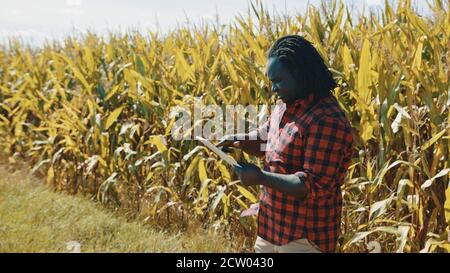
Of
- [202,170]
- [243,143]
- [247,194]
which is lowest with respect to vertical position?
[247,194]

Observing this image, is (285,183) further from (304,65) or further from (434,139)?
(434,139)

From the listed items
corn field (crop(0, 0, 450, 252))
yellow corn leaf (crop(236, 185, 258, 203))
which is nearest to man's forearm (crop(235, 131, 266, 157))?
corn field (crop(0, 0, 450, 252))

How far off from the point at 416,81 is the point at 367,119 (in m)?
0.29

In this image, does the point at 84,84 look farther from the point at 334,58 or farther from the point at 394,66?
the point at 394,66

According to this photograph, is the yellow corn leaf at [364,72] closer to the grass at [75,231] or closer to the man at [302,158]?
the man at [302,158]

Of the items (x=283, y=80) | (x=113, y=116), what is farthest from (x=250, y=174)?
(x=113, y=116)

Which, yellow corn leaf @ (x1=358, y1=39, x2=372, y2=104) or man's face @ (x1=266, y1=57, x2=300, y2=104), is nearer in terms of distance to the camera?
man's face @ (x1=266, y1=57, x2=300, y2=104)

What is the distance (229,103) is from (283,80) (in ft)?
5.17

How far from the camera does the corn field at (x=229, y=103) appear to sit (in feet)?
8.74

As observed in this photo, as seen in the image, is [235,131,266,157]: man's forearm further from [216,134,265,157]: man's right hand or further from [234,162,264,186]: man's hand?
[234,162,264,186]: man's hand

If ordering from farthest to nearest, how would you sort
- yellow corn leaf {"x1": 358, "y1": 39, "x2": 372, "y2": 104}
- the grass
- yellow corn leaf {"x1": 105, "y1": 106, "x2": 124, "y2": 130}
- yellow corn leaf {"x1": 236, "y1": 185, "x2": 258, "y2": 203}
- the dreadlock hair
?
yellow corn leaf {"x1": 105, "y1": 106, "x2": 124, "y2": 130}
the grass
yellow corn leaf {"x1": 236, "y1": 185, "x2": 258, "y2": 203}
yellow corn leaf {"x1": 358, "y1": 39, "x2": 372, "y2": 104}
the dreadlock hair

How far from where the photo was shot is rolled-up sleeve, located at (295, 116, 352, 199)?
182 cm

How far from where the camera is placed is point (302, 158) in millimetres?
1925

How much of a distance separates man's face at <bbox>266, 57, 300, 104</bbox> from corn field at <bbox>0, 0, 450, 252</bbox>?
877mm
